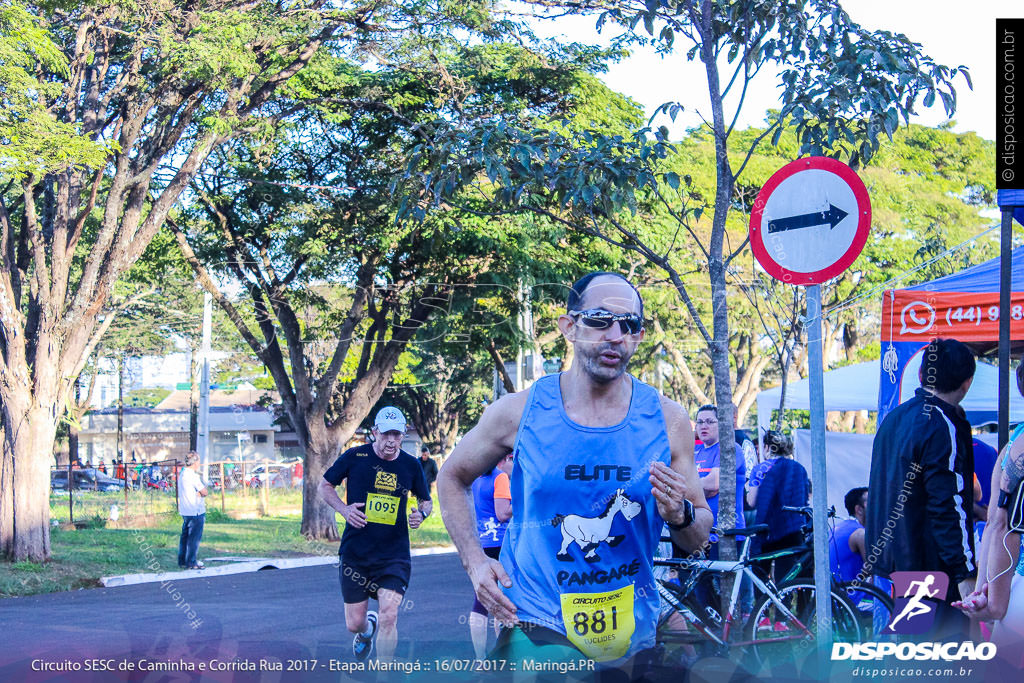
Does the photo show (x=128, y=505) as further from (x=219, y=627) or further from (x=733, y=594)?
(x=733, y=594)

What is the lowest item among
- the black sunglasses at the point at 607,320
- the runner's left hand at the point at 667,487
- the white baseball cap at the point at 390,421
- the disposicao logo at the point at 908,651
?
the disposicao logo at the point at 908,651

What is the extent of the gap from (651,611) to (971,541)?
8.12ft

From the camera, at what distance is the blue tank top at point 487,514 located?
8.22 metres

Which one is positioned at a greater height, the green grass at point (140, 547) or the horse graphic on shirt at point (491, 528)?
the horse graphic on shirt at point (491, 528)

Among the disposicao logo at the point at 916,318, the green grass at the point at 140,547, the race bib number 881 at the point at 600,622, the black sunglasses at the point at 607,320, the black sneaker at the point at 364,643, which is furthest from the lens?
the green grass at the point at 140,547

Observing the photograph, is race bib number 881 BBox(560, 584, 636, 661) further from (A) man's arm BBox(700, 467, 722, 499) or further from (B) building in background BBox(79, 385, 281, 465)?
(B) building in background BBox(79, 385, 281, 465)

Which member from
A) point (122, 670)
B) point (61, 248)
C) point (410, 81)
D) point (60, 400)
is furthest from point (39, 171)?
point (122, 670)

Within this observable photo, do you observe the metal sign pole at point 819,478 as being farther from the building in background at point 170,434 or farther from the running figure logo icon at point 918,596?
the building in background at point 170,434

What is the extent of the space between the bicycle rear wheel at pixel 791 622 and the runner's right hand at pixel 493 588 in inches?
141

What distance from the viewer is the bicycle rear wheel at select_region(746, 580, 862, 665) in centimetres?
667

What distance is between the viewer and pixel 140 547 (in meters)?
19.3

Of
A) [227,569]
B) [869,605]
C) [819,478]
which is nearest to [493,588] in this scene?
[819,478]

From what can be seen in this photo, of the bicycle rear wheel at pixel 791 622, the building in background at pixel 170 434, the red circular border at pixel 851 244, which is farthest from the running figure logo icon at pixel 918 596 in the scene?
the building in background at pixel 170 434

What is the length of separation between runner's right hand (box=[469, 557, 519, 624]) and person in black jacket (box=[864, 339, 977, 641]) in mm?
2189
